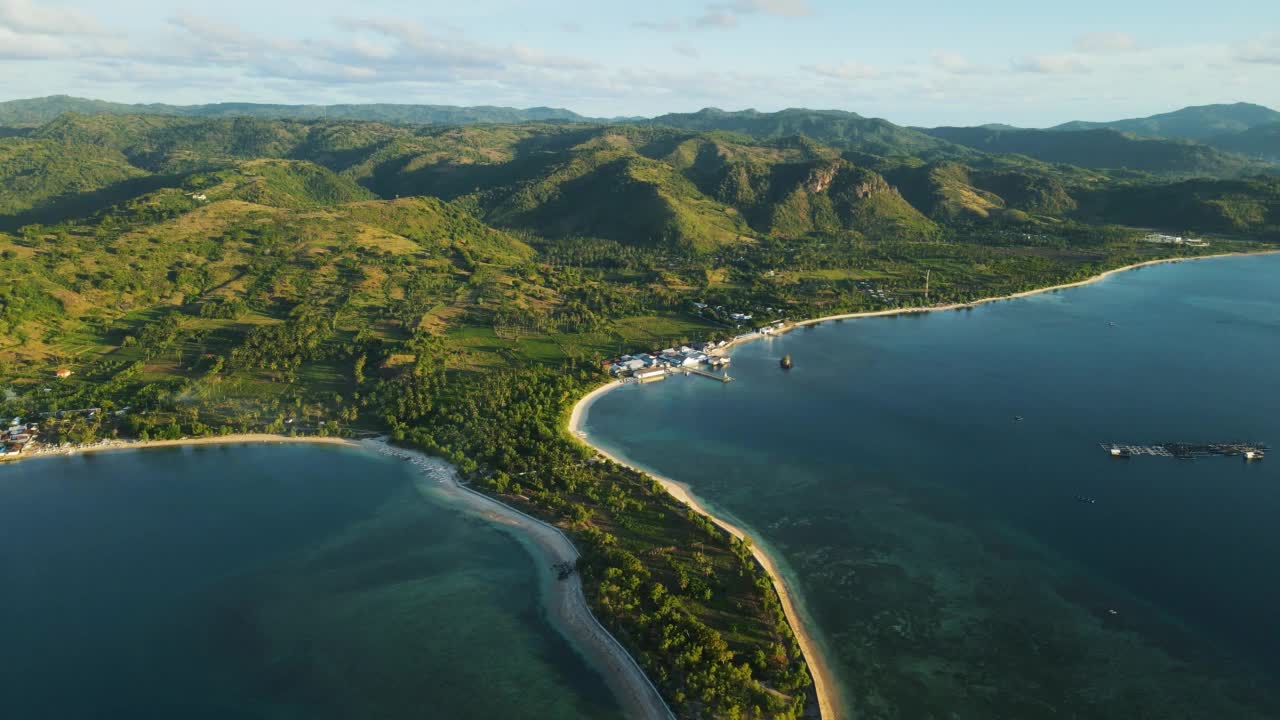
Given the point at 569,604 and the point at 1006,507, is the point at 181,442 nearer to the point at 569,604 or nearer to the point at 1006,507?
the point at 569,604

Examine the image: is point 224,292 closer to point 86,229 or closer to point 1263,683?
point 86,229

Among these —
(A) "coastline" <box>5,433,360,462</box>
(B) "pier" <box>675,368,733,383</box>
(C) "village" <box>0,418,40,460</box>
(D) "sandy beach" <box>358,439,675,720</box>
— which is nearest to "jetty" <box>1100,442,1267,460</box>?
(B) "pier" <box>675,368,733,383</box>

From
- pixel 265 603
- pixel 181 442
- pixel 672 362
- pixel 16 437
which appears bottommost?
pixel 265 603


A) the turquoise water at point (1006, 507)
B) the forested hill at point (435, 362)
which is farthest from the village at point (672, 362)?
the turquoise water at point (1006, 507)

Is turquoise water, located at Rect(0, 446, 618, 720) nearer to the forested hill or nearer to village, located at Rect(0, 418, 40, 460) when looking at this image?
village, located at Rect(0, 418, 40, 460)

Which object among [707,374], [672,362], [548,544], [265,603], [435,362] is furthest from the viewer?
[672,362]

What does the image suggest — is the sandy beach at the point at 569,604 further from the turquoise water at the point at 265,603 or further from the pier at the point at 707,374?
the pier at the point at 707,374

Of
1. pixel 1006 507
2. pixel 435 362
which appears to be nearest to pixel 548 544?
pixel 1006 507
